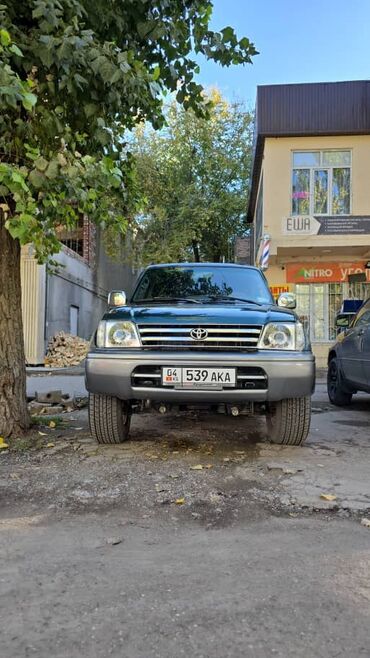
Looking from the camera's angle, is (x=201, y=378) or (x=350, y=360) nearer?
(x=201, y=378)

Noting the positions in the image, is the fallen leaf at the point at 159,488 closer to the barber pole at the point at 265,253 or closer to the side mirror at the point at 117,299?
the side mirror at the point at 117,299

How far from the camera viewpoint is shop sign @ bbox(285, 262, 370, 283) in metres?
15.4

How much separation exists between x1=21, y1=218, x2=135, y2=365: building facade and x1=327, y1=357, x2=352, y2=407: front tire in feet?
14.4

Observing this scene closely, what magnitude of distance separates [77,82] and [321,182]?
12.0m

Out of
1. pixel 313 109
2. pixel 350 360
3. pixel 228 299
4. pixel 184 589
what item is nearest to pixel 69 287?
pixel 313 109

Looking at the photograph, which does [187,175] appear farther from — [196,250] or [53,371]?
[53,371]

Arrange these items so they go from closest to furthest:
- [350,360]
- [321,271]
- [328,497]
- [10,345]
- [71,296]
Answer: [328,497]
[10,345]
[350,360]
[321,271]
[71,296]

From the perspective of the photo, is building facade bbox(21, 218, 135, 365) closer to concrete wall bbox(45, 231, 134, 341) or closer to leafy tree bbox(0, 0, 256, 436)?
concrete wall bbox(45, 231, 134, 341)

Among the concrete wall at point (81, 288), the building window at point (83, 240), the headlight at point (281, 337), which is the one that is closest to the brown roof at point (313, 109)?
the concrete wall at point (81, 288)

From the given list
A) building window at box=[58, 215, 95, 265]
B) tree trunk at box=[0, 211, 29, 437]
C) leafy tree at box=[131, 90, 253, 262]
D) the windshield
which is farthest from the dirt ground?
leafy tree at box=[131, 90, 253, 262]

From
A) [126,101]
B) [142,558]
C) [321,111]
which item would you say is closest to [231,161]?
[321,111]

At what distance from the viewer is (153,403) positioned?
14.9 feet

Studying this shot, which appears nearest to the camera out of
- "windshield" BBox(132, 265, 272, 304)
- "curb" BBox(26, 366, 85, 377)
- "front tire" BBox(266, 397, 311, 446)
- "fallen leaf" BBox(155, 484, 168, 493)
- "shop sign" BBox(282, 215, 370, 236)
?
"fallen leaf" BBox(155, 484, 168, 493)

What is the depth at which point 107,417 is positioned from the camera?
15.1ft
